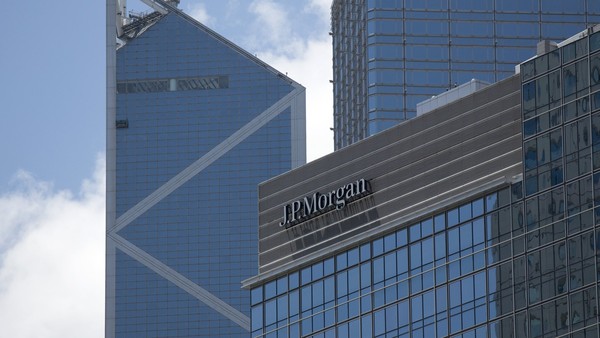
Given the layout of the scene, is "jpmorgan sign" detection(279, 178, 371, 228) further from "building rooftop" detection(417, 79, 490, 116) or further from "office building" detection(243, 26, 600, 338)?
"building rooftop" detection(417, 79, 490, 116)

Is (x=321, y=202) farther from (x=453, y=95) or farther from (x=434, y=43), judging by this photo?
(x=434, y=43)

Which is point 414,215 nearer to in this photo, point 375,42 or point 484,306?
point 484,306

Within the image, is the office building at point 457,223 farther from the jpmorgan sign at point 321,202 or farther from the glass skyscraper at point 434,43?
the glass skyscraper at point 434,43

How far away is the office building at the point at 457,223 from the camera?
103 meters

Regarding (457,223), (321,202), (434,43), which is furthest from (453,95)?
(434,43)

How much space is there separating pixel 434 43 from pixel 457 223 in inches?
3259

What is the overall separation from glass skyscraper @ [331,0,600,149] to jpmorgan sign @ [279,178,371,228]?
66920 mm

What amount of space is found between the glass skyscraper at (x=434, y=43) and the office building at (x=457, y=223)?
2650 inches

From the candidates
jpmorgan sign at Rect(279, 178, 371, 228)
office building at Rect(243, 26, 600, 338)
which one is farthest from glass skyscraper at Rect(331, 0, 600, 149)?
office building at Rect(243, 26, 600, 338)

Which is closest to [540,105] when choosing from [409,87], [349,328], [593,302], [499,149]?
[499,149]

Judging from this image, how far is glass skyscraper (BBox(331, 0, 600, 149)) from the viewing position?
623 feet

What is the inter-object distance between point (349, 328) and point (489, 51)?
79.8 metres

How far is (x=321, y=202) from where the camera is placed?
118625mm

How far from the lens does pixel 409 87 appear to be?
190 metres
